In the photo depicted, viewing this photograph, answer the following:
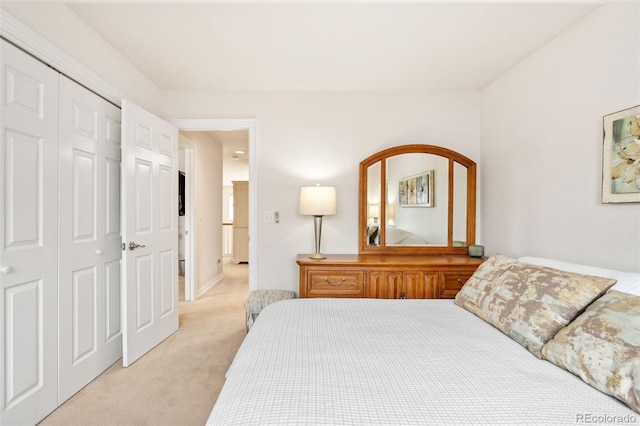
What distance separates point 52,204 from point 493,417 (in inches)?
91.1

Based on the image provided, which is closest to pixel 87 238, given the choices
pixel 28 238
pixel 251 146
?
pixel 28 238

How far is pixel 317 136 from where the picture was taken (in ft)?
10.6

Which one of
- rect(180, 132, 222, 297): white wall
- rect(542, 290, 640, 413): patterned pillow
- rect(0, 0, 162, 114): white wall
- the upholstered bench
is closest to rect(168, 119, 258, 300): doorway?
the upholstered bench

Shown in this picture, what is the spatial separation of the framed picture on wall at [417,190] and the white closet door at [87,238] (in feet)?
7.98

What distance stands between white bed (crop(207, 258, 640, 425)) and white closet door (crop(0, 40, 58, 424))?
1.25m

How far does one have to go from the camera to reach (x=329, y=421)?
85 centimetres

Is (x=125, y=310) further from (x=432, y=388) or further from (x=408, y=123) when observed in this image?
(x=408, y=123)

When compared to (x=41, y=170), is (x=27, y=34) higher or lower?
higher

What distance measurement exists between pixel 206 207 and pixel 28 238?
3110mm

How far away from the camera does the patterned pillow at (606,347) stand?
3.18 feet

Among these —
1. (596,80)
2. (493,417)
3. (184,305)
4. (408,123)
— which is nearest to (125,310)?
(184,305)

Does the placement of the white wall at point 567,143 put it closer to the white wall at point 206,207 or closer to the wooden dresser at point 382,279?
the wooden dresser at point 382,279

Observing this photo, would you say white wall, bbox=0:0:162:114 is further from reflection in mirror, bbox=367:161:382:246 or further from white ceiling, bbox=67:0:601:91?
reflection in mirror, bbox=367:161:382:246

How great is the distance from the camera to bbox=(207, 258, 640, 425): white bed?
89 centimetres
